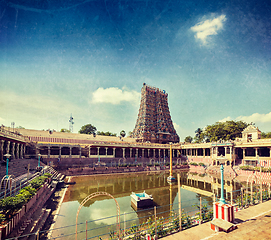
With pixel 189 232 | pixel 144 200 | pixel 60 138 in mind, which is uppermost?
pixel 60 138

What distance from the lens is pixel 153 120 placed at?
71750mm

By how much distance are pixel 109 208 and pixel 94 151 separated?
33505 mm

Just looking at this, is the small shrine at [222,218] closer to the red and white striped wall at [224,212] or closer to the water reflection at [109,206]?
the red and white striped wall at [224,212]

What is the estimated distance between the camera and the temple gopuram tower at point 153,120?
224ft

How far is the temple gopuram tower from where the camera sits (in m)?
68.2

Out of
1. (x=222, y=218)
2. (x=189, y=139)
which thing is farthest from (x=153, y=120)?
(x=222, y=218)

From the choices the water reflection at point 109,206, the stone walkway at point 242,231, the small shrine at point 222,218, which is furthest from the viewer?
the water reflection at point 109,206

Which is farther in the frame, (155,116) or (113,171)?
(155,116)

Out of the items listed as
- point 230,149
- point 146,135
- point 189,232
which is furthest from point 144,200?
point 146,135

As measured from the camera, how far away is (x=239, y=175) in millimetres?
34812

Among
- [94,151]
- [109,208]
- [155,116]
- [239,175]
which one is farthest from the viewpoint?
[155,116]

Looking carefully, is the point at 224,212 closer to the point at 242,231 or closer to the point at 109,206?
the point at 242,231

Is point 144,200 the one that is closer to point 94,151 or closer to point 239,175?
point 239,175

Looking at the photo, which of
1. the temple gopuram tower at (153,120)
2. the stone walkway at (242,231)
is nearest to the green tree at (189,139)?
the temple gopuram tower at (153,120)
